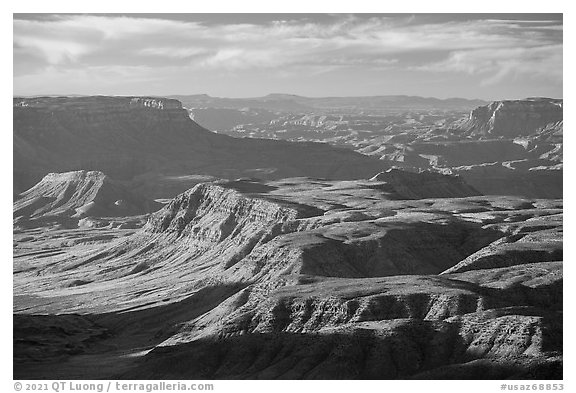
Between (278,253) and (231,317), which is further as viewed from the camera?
(278,253)

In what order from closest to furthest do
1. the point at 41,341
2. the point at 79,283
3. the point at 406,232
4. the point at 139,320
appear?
the point at 41,341
the point at 139,320
the point at 406,232
the point at 79,283

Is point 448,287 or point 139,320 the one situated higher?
point 448,287

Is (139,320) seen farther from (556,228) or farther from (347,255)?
(556,228)

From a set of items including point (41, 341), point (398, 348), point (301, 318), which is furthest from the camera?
point (41, 341)

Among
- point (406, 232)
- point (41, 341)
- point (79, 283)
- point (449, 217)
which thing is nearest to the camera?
point (41, 341)

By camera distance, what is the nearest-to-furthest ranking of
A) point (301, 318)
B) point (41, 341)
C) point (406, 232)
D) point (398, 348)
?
1. point (398, 348)
2. point (301, 318)
3. point (41, 341)
4. point (406, 232)

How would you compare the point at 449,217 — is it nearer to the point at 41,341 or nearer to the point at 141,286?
the point at 141,286

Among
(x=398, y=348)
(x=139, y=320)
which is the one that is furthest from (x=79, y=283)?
(x=398, y=348)

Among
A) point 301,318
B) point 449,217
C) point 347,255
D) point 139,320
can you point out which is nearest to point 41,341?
point 139,320

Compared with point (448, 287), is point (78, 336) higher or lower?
lower
